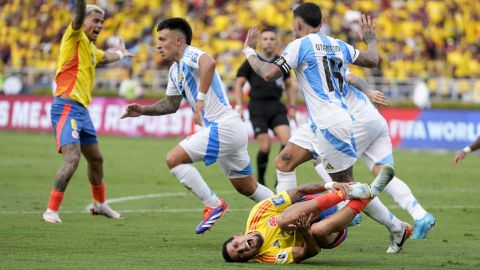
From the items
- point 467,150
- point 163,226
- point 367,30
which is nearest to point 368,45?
point 367,30

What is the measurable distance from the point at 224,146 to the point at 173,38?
1342 mm

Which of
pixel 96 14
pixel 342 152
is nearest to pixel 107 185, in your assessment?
pixel 96 14

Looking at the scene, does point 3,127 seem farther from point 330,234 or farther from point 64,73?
point 330,234

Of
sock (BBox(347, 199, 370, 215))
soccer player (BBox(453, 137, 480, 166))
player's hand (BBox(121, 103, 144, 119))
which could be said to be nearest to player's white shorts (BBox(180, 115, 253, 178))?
player's hand (BBox(121, 103, 144, 119))

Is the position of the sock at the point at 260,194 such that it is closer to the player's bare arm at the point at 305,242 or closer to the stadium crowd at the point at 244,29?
the player's bare arm at the point at 305,242

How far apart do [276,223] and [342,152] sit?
4.15 ft

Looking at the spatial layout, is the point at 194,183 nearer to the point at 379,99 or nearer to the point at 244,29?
the point at 379,99

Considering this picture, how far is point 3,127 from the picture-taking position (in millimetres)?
31609

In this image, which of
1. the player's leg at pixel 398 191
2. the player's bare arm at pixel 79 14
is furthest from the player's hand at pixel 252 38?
the player's bare arm at pixel 79 14

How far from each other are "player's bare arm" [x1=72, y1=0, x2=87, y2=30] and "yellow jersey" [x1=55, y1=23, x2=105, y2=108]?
259mm

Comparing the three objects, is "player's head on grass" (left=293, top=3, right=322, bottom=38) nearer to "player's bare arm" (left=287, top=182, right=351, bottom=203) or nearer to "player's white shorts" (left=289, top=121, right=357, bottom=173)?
"player's white shorts" (left=289, top=121, right=357, bottom=173)

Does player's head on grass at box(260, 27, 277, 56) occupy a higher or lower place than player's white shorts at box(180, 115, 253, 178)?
higher

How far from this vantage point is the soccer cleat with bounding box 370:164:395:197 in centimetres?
887

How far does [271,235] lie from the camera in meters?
9.18
